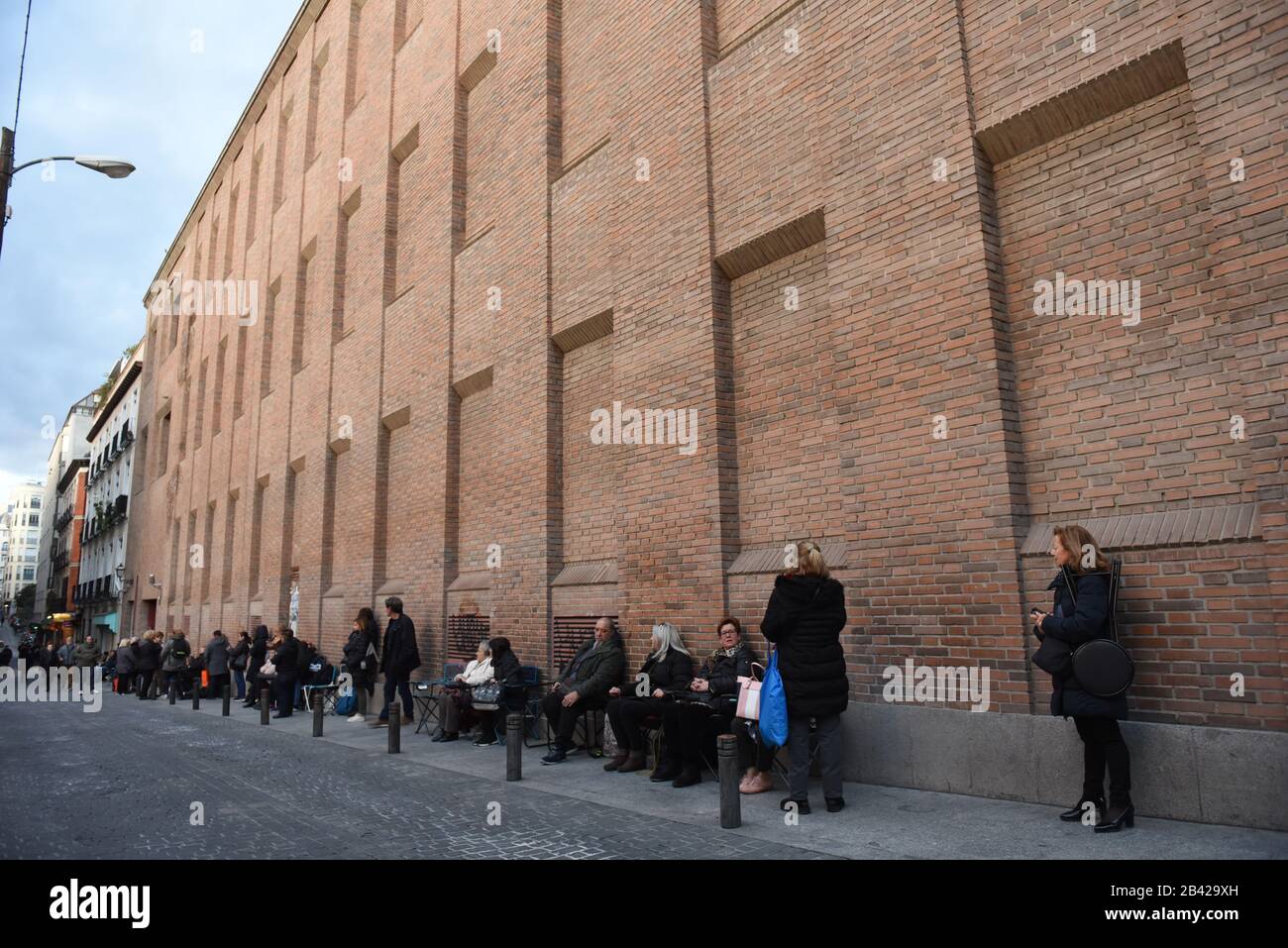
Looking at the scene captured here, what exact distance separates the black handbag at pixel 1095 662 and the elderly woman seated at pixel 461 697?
706 centimetres

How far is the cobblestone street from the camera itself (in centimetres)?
536

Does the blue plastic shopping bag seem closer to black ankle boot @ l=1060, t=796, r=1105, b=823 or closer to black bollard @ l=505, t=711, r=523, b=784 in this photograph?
black ankle boot @ l=1060, t=796, r=1105, b=823

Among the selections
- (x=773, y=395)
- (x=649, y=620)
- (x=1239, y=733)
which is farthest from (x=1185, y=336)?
(x=649, y=620)

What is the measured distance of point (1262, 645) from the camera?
4879 mm

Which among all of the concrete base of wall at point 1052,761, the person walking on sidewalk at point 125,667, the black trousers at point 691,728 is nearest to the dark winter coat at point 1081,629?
the concrete base of wall at point 1052,761

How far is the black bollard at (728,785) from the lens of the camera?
18.2 ft

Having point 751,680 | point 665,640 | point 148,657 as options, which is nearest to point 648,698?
point 665,640

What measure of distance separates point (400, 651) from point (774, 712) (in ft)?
25.1

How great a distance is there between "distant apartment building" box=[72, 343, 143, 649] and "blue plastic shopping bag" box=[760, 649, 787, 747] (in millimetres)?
40279

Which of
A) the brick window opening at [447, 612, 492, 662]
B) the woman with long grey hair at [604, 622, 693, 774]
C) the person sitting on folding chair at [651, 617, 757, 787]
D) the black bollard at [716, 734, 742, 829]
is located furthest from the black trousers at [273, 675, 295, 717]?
the black bollard at [716, 734, 742, 829]

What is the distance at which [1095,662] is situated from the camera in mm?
4887

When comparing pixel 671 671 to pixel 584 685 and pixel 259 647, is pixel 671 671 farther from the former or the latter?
pixel 259 647

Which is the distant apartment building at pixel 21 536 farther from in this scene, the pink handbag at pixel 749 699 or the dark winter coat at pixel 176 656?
the pink handbag at pixel 749 699

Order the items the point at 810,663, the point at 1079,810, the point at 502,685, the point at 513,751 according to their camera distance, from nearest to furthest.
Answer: the point at 1079,810 < the point at 810,663 < the point at 513,751 < the point at 502,685
